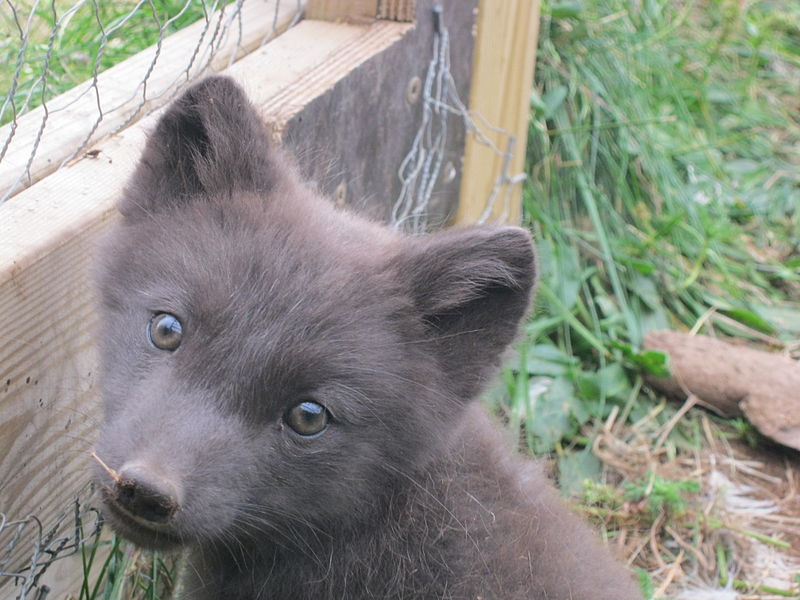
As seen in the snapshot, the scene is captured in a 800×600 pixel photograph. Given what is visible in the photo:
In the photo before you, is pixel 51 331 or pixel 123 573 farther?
pixel 123 573

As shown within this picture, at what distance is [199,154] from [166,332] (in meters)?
0.60

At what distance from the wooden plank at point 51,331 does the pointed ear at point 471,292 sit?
980 millimetres

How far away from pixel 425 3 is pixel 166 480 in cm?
275

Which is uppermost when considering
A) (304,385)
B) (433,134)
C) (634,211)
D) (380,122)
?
(304,385)

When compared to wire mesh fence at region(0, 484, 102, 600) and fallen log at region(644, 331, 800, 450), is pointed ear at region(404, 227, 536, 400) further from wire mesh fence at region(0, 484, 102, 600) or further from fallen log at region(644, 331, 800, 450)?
fallen log at region(644, 331, 800, 450)

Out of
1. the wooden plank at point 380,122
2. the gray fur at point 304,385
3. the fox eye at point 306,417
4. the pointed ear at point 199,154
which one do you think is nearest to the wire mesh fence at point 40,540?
the gray fur at point 304,385

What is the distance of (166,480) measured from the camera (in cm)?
225

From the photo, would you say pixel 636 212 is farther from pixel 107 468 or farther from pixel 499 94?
pixel 107 468

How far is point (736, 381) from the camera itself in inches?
205

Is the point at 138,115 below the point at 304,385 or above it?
above

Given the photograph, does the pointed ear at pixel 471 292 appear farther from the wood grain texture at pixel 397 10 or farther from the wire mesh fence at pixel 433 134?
the wood grain texture at pixel 397 10

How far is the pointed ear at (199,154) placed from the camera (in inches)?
113

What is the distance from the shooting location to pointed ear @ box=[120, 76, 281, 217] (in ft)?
9.44

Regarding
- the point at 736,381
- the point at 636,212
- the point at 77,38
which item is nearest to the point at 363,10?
the point at 77,38
